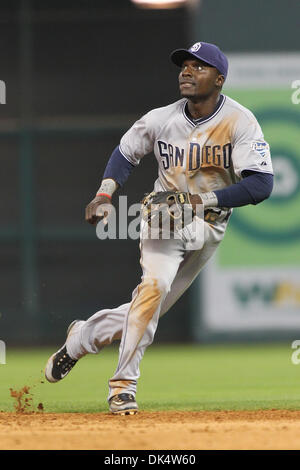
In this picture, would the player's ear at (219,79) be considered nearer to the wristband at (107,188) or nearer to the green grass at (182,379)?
the wristband at (107,188)

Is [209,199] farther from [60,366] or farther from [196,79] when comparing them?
[60,366]

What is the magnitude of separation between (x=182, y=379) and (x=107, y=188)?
2696 millimetres

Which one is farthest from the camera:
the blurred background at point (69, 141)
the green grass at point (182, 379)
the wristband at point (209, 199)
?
the blurred background at point (69, 141)

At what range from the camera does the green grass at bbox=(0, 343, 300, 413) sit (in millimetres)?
6172

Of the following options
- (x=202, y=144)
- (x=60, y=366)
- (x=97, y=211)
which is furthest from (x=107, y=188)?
(x=60, y=366)

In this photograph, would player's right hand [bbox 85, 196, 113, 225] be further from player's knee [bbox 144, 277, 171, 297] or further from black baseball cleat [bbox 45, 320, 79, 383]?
black baseball cleat [bbox 45, 320, 79, 383]

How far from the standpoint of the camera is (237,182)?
540cm

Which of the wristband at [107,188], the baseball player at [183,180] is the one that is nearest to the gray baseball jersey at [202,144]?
the baseball player at [183,180]

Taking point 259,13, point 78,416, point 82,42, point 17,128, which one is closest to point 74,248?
point 17,128

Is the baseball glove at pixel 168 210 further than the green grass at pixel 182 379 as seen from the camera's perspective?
No

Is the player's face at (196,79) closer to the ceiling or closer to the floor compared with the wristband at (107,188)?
closer to the ceiling

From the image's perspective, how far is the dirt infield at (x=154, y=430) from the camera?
13.8ft

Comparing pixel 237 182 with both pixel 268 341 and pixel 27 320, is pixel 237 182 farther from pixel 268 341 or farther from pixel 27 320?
pixel 27 320

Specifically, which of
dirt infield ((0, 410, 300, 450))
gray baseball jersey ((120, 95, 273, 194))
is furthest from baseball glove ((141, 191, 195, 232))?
dirt infield ((0, 410, 300, 450))
